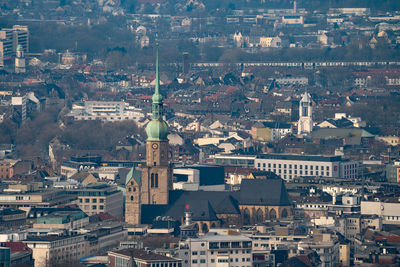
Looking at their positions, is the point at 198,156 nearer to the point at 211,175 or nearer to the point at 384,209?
the point at 211,175

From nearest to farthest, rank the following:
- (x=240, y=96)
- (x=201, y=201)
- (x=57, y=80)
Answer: (x=201, y=201) → (x=240, y=96) → (x=57, y=80)

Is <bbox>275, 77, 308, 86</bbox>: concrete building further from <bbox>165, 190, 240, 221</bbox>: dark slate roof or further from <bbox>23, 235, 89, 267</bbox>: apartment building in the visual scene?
<bbox>23, 235, 89, 267</bbox>: apartment building

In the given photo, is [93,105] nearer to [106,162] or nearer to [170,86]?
[170,86]

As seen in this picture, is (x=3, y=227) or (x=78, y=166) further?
(x=78, y=166)

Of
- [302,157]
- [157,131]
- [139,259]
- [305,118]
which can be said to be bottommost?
[302,157]

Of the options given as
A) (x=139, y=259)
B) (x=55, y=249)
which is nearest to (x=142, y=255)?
(x=139, y=259)

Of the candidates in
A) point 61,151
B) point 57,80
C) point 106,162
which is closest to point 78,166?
point 106,162

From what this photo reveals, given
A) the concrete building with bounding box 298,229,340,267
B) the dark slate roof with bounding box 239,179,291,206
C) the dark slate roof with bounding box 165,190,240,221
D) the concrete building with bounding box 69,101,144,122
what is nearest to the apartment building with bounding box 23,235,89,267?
the concrete building with bounding box 298,229,340,267
